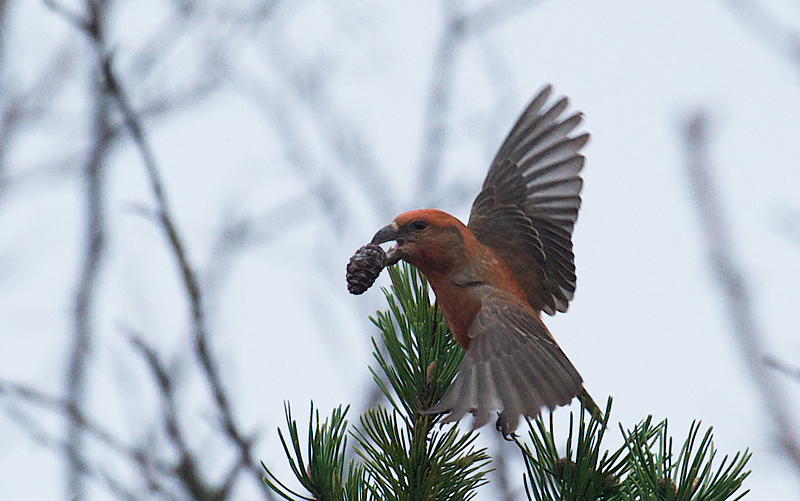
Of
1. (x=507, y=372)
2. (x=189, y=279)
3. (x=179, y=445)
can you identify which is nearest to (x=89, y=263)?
(x=189, y=279)

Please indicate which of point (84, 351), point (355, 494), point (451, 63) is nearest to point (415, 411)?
point (355, 494)

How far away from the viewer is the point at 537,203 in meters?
3.40

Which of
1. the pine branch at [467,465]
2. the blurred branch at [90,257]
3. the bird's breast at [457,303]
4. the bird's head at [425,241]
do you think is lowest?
the pine branch at [467,465]

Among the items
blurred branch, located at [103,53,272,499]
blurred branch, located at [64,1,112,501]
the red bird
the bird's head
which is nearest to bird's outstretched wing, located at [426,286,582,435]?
the red bird

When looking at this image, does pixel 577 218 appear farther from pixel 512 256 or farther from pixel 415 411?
pixel 415 411

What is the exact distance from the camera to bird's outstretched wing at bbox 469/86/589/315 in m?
3.21

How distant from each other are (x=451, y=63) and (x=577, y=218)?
11.3ft

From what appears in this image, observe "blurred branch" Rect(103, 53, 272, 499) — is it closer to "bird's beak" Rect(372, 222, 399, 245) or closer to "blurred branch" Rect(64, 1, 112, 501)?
"bird's beak" Rect(372, 222, 399, 245)

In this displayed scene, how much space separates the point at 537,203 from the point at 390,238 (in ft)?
2.71

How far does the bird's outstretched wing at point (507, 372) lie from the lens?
2.08 m

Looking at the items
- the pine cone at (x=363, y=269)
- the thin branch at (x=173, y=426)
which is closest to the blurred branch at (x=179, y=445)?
the thin branch at (x=173, y=426)

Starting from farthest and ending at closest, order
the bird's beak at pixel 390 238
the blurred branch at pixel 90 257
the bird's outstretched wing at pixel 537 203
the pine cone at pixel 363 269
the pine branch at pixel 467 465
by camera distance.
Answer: the blurred branch at pixel 90 257
the bird's outstretched wing at pixel 537 203
the bird's beak at pixel 390 238
the pine cone at pixel 363 269
the pine branch at pixel 467 465

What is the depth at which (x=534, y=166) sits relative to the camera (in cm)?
345

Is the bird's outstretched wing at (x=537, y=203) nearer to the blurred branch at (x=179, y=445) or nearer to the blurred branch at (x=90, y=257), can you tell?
the blurred branch at (x=179, y=445)
